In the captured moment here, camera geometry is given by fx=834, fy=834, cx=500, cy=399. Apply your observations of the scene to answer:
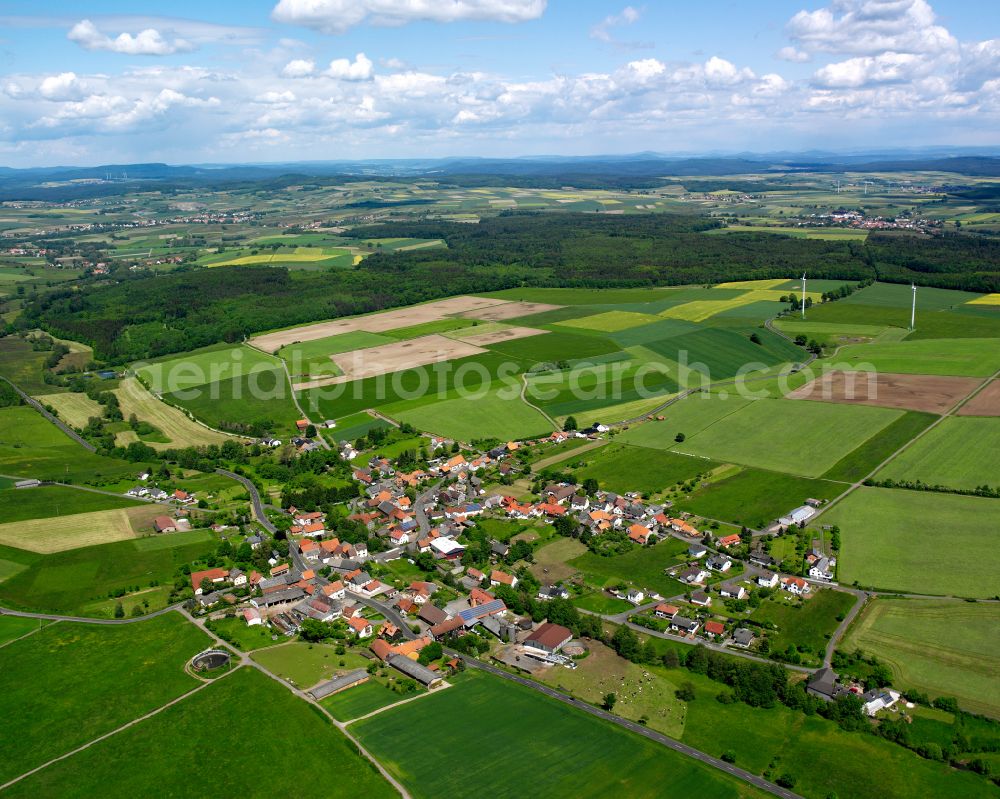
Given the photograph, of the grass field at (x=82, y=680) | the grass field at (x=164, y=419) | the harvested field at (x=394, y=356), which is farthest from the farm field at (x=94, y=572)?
the harvested field at (x=394, y=356)

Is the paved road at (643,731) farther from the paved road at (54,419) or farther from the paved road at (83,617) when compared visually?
the paved road at (54,419)

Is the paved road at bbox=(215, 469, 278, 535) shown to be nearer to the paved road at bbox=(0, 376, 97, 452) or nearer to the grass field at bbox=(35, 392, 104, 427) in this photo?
the paved road at bbox=(0, 376, 97, 452)

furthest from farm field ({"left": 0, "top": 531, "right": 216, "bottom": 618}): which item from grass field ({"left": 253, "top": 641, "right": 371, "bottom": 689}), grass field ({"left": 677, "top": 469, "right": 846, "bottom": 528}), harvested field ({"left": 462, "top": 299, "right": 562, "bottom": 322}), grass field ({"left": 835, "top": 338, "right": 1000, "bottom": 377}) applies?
harvested field ({"left": 462, "top": 299, "right": 562, "bottom": 322})

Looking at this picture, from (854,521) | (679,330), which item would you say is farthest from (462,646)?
(679,330)

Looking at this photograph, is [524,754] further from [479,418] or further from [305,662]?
[479,418]

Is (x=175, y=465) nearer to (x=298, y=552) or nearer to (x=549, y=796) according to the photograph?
(x=298, y=552)

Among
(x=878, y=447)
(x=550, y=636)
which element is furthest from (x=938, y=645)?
(x=878, y=447)

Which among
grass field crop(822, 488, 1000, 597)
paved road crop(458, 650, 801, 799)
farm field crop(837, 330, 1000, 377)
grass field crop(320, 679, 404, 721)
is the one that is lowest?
paved road crop(458, 650, 801, 799)
